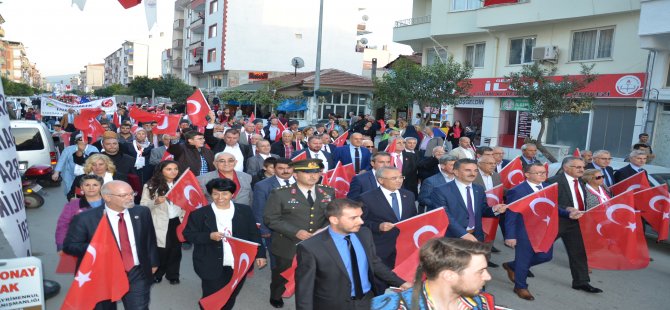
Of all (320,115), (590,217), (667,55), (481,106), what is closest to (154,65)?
(320,115)

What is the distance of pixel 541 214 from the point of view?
5.97m

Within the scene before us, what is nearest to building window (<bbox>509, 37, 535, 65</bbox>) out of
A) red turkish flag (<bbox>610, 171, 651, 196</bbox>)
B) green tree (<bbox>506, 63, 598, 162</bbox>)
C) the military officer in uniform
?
green tree (<bbox>506, 63, 598, 162</bbox>)

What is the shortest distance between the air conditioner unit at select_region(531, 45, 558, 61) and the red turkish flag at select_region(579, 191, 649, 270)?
16245 mm

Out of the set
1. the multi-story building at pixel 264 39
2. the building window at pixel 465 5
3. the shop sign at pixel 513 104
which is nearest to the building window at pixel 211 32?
the multi-story building at pixel 264 39

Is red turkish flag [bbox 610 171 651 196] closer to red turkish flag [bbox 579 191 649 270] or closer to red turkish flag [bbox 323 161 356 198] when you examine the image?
red turkish flag [bbox 579 191 649 270]

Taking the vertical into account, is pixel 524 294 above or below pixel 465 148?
below

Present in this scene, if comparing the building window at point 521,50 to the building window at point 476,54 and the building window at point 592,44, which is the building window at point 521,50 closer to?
the building window at point 476,54

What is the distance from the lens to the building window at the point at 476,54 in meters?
24.9

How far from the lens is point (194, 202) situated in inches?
227

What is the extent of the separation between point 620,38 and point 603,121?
10.5 feet

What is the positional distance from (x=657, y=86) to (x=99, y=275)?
1924 cm

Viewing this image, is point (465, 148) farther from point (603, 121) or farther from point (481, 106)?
point (481, 106)

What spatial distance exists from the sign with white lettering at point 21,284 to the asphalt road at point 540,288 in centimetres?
176

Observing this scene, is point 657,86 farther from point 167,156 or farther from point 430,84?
point 167,156
